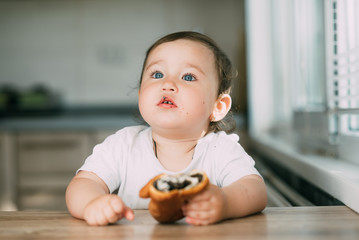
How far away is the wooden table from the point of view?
59 centimetres

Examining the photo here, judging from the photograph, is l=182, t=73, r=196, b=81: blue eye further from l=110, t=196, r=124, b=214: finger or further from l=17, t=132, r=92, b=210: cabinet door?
l=17, t=132, r=92, b=210: cabinet door

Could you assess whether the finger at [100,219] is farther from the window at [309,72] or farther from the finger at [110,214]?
the window at [309,72]

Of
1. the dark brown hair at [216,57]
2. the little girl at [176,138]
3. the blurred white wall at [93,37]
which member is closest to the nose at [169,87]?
the little girl at [176,138]

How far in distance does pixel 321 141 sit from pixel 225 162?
67 centimetres

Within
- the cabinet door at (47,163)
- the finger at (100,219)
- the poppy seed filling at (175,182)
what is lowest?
the cabinet door at (47,163)

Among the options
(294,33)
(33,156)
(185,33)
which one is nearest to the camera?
(185,33)

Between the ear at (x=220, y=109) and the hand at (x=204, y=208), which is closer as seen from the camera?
the hand at (x=204, y=208)

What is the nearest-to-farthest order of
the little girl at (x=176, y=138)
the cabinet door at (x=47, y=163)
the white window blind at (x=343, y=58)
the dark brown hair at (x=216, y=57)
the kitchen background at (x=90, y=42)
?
1. the little girl at (x=176, y=138)
2. the dark brown hair at (x=216, y=57)
3. the white window blind at (x=343, y=58)
4. the cabinet door at (x=47, y=163)
5. the kitchen background at (x=90, y=42)

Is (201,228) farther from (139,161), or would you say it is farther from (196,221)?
(139,161)

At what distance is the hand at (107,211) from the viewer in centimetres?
64

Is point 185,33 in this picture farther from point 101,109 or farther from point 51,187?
point 101,109

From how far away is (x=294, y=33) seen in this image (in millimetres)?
1770

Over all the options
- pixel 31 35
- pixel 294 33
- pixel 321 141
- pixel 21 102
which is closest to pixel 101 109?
pixel 21 102

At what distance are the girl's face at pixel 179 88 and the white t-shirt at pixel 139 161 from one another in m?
0.06
